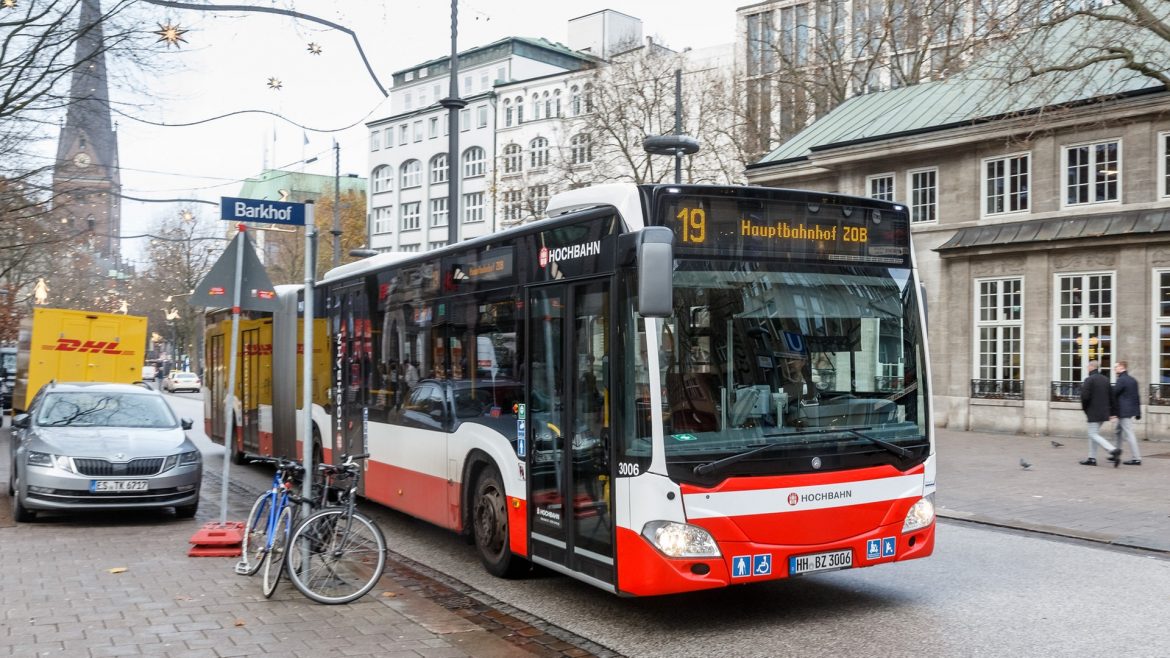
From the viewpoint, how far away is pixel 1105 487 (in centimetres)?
1533

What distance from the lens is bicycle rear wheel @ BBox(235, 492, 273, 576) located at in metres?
8.32

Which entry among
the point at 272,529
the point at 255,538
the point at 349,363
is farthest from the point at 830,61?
the point at 272,529

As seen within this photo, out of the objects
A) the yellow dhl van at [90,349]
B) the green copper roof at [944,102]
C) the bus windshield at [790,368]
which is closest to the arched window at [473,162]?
the green copper roof at [944,102]

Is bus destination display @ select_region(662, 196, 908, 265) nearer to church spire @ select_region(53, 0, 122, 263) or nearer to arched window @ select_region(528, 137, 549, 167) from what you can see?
church spire @ select_region(53, 0, 122, 263)

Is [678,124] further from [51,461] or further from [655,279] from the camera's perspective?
[655,279]

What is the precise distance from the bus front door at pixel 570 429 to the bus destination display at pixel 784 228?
0.73m

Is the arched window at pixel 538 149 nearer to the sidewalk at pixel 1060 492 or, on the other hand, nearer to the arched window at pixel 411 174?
the arched window at pixel 411 174

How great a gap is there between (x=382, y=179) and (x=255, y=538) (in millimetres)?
79685

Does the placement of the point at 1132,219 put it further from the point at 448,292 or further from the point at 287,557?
the point at 287,557

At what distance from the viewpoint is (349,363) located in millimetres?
12711

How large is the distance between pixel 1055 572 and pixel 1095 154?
1842 cm

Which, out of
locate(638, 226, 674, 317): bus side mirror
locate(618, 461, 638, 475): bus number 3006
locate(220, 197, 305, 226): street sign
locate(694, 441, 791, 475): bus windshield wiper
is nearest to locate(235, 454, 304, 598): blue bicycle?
locate(220, 197, 305, 226): street sign

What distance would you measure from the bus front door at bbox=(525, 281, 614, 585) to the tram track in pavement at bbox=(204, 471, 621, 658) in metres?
0.45

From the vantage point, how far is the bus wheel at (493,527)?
8.68 metres
